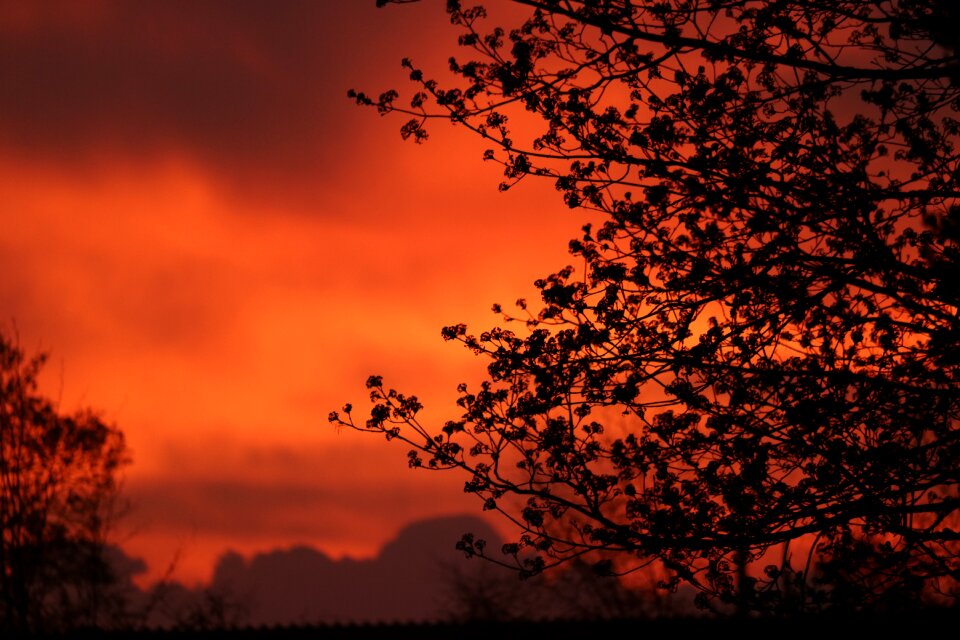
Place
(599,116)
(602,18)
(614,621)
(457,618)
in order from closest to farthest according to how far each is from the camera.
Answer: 1. (602,18)
2. (599,116)
3. (614,621)
4. (457,618)

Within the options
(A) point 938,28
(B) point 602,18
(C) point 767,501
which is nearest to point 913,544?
(C) point 767,501

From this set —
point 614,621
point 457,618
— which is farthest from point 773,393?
point 457,618

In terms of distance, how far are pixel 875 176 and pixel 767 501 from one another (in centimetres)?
259

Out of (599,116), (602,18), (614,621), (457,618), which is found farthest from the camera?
(457,618)

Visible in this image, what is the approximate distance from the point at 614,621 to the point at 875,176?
1102 cm

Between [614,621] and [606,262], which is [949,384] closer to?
[606,262]

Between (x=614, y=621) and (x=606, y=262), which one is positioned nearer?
(x=606, y=262)

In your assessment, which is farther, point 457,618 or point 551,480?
point 457,618

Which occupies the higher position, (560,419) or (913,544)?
(560,419)

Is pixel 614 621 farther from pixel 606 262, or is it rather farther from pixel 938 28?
pixel 938 28

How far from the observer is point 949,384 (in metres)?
7.54

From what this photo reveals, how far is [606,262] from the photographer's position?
812 cm

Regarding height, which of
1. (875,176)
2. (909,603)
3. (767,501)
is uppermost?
(875,176)

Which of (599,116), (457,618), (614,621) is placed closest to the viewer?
(599,116)
